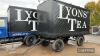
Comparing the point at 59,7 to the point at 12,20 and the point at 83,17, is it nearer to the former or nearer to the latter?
the point at 83,17

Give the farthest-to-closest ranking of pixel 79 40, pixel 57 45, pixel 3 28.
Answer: pixel 79 40
pixel 3 28
pixel 57 45

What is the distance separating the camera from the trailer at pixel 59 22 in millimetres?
9641

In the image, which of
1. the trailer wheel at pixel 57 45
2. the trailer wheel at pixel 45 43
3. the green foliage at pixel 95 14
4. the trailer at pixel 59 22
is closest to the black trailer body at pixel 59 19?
the trailer at pixel 59 22

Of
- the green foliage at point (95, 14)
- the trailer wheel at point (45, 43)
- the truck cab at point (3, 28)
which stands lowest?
the trailer wheel at point (45, 43)

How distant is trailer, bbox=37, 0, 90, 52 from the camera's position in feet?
31.6

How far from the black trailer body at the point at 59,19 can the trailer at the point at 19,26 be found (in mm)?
1884

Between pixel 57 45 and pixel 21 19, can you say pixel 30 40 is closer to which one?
pixel 21 19

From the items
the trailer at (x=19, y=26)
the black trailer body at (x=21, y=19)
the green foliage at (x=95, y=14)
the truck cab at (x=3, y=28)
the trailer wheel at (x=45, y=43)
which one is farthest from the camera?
the green foliage at (x=95, y=14)

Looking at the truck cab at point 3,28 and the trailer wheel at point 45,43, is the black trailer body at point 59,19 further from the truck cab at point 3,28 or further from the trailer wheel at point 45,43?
the truck cab at point 3,28

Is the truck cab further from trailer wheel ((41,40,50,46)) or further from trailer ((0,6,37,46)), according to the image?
trailer wheel ((41,40,50,46))

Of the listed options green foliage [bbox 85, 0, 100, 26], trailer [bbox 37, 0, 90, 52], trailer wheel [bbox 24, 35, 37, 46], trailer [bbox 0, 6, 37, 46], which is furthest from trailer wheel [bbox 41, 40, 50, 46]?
green foliage [bbox 85, 0, 100, 26]

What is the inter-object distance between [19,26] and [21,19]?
591 millimetres

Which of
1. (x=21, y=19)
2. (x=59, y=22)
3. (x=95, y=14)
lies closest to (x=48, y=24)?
(x=59, y=22)

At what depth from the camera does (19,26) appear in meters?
12.2
